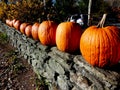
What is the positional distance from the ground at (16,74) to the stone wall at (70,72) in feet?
0.97

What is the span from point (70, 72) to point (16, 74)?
2483 millimetres

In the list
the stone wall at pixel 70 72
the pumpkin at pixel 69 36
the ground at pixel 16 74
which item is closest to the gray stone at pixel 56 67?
the stone wall at pixel 70 72

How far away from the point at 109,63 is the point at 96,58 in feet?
0.57

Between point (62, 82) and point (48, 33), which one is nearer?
point (62, 82)

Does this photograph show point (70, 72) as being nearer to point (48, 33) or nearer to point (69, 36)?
point (69, 36)

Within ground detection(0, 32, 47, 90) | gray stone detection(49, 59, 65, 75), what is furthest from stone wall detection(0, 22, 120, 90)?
ground detection(0, 32, 47, 90)

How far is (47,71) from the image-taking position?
4273 mm

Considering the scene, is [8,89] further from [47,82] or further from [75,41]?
[75,41]

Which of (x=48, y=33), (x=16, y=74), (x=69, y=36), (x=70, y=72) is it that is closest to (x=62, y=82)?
(x=70, y=72)

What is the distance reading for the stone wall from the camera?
2.47m

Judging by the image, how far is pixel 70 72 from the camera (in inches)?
126

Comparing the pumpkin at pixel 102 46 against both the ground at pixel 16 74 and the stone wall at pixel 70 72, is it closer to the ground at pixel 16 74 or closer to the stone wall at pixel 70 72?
the stone wall at pixel 70 72

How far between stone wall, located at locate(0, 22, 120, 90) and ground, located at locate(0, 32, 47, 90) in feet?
0.97

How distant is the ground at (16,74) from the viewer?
4.62 meters
